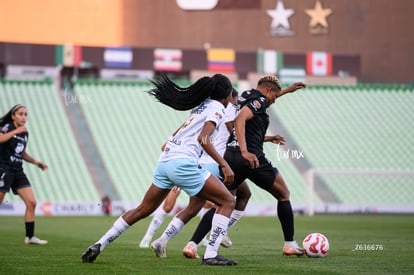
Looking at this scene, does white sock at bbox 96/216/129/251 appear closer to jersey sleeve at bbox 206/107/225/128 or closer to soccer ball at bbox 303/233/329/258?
jersey sleeve at bbox 206/107/225/128

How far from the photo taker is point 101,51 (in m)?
32.9

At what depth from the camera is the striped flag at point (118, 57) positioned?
109 feet

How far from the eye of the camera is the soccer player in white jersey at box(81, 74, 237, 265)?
371 inches

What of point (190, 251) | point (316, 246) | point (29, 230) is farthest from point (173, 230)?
point (29, 230)

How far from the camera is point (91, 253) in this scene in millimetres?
9609

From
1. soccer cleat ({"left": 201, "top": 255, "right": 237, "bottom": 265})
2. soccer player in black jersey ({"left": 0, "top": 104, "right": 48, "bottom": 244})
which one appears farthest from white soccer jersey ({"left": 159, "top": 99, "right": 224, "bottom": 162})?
soccer player in black jersey ({"left": 0, "top": 104, "right": 48, "bottom": 244})

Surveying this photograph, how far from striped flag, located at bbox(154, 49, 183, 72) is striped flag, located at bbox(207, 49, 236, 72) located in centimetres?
109

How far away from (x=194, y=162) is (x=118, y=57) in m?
24.2

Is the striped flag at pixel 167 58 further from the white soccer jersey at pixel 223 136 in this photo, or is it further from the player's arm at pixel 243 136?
the player's arm at pixel 243 136

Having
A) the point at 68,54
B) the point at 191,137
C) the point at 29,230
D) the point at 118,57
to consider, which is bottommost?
the point at 29,230

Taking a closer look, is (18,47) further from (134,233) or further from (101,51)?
(134,233)

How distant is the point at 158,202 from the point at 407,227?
10.7 metres

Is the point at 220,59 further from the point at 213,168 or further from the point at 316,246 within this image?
the point at 316,246

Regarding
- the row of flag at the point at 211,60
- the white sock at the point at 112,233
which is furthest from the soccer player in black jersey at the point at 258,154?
the row of flag at the point at 211,60
